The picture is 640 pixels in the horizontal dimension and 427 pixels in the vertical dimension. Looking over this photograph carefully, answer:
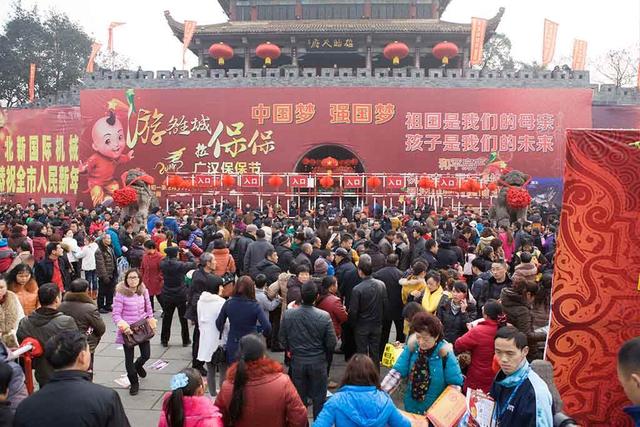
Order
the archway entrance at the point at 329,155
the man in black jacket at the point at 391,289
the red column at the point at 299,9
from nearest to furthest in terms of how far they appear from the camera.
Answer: the man in black jacket at the point at 391,289
the archway entrance at the point at 329,155
the red column at the point at 299,9

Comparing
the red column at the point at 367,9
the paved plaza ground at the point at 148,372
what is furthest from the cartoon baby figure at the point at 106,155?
the paved plaza ground at the point at 148,372

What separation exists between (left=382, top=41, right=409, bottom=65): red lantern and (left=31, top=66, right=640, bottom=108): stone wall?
77 centimetres

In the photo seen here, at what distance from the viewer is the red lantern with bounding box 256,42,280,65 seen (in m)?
19.1

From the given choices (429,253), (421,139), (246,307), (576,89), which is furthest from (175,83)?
(246,307)

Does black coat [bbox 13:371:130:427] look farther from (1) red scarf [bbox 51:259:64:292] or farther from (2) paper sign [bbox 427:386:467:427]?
(1) red scarf [bbox 51:259:64:292]

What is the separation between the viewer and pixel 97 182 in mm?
18156

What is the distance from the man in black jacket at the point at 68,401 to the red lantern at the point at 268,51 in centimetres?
1785

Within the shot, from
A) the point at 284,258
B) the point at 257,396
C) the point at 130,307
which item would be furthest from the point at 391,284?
the point at 257,396

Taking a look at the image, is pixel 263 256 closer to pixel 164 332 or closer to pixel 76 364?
pixel 164 332

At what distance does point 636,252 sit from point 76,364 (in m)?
3.13

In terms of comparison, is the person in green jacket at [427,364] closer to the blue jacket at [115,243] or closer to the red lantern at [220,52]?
the blue jacket at [115,243]

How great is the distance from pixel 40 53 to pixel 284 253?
958 inches

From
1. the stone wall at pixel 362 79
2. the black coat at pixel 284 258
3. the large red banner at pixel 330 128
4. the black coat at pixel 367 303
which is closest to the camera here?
the black coat at pixel 367 303

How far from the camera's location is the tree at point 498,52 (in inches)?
1330
